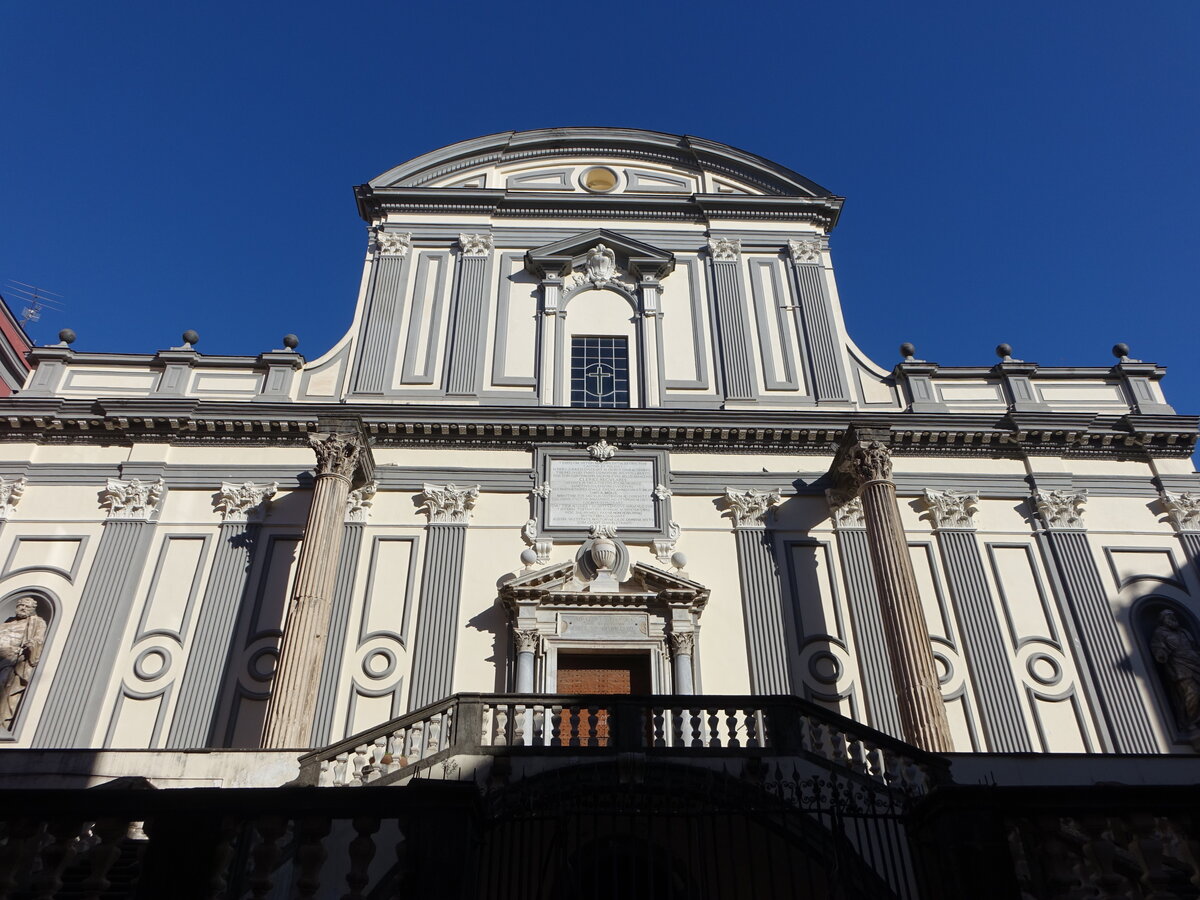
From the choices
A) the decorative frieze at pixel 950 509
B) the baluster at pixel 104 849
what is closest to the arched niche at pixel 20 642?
the baluster at pixel 104 849

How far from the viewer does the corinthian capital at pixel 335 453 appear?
16.0 metres

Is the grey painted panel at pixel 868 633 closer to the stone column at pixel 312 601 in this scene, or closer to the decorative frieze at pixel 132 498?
the stone column at pixel 312 601

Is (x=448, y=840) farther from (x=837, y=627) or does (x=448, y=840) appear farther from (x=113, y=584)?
(x=113, y=584)

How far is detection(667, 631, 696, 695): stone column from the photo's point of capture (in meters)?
15.0

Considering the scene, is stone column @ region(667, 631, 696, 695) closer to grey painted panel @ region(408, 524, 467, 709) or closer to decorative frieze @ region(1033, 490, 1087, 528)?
grey painted panel @ region(408, 524, 467, 709)

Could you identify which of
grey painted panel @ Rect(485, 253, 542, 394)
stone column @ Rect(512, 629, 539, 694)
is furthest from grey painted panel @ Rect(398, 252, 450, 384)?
stone column @ Rect(512, 629, 539, 694)

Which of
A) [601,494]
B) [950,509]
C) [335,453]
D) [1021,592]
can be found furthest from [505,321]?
[1021,592]

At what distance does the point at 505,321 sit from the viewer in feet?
66.8

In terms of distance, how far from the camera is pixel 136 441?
17.8 m

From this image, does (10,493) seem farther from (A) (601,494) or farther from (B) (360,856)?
(B) (360,856)

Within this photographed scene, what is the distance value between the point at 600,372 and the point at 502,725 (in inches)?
387

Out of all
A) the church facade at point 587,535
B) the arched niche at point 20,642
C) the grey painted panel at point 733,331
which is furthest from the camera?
the grey painted panel at point 733,331

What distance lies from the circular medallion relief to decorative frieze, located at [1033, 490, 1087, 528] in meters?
12.5

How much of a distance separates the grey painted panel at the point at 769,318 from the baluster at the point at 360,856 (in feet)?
48.4
